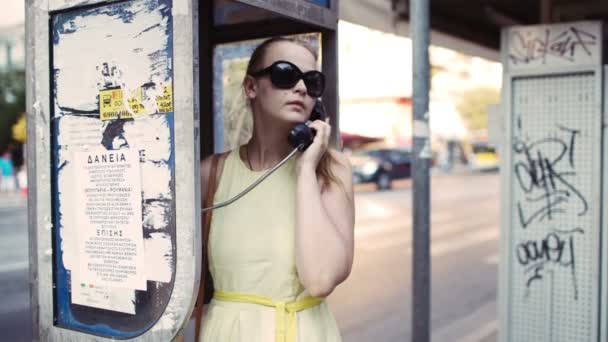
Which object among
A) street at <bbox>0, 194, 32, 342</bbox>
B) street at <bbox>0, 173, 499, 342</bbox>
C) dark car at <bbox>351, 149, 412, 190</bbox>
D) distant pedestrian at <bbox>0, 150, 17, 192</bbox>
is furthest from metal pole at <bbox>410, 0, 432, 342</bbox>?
distant pedestrian at <bbox>0, 150, 17, 192</bbox>

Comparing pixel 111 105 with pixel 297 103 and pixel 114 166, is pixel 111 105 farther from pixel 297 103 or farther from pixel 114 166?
pixel 297 103

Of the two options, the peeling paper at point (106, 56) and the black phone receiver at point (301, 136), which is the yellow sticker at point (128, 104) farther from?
the black phone receiver at point (301, 136)

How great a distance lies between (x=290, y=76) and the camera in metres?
1.84

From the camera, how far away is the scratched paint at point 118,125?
158 centimetres

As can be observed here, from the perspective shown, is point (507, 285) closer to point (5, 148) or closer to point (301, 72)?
point (301, 72)

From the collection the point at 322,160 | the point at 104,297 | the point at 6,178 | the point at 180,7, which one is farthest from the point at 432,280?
the point at 6,178

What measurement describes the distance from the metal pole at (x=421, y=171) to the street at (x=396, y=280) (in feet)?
8.69

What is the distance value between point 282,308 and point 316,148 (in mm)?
454

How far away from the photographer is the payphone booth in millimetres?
1548

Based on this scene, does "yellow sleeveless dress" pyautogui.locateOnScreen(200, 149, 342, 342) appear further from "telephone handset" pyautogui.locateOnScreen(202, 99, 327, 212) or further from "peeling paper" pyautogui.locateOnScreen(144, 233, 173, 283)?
"peeling paper" pyautogui.locateOnScreen(144, 233, 173, 283)

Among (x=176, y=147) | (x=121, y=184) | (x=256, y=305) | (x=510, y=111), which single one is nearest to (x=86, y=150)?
(x=121, y=184)

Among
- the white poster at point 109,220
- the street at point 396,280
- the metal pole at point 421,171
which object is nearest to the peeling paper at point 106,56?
the white poster at point 109,220

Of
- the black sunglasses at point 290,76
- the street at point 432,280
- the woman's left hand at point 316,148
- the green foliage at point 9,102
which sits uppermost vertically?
the green foliage at point 9,102

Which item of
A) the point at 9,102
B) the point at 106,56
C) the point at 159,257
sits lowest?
the point at 159,257
